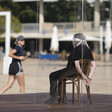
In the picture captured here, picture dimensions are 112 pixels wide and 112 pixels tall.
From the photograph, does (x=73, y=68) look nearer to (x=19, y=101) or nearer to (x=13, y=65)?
(x=19, y=101)

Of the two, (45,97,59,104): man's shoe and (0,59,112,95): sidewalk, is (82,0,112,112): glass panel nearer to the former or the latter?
(0,59,112,95): sidewalk

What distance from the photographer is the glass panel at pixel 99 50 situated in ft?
28.6

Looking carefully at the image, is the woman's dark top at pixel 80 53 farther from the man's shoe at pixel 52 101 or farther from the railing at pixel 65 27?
the railing at pixel 65 27

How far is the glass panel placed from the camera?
870cm

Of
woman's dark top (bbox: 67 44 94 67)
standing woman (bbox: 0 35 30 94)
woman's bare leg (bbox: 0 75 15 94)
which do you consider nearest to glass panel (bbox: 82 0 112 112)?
woman's dark top (bbox: 67 44 94 67)

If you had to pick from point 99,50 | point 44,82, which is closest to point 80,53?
point 44,82

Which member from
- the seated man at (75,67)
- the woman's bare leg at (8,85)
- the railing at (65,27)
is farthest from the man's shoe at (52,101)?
the railing at (65,27)

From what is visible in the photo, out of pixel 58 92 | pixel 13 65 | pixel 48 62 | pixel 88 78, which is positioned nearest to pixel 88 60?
pixel 88 78

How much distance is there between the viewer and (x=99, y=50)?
→ 56125 millimetres

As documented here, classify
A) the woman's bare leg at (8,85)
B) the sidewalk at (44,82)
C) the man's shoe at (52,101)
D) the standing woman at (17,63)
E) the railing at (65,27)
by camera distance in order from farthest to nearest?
the railing at (65,27) < the sidewalk at (44,82) < the standing woman at (17,63) < the woman's bare leg at (8,85) < the man's shoe at (52,101)

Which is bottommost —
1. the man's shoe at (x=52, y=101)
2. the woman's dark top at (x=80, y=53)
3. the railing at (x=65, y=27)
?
the man's shoe at (x=52, y=101)

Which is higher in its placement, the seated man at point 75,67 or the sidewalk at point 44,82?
the seated man at point 75,67

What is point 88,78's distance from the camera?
8.37 m

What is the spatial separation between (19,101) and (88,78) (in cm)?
140
